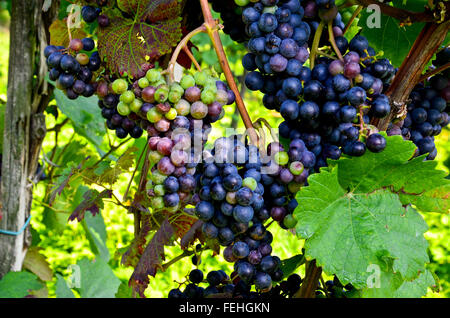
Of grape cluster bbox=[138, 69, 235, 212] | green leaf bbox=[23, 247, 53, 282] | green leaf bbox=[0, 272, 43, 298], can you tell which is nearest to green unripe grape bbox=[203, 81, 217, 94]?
grape cluster bbox=[138, 69, 235, 212]


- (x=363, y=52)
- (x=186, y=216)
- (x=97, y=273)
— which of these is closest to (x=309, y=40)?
(x=363, y=52)

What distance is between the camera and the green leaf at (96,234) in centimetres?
163

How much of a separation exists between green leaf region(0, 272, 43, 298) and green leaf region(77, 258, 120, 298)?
1.01ft

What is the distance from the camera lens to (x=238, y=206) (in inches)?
25.1

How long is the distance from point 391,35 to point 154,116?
18.6 inches

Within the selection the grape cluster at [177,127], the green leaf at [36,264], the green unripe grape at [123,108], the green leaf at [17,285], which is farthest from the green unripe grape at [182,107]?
the green leaf at [36,264]

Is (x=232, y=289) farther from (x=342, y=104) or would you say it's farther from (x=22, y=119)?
(x=22, y=119)

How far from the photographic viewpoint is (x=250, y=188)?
2.11ft

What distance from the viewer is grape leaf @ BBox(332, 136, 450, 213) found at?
0.70 metres

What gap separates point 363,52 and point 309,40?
0.09 m

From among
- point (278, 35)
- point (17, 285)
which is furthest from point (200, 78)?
point (17, 285)

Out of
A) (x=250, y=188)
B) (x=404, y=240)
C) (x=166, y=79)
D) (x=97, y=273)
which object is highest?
(x=166, y=79)

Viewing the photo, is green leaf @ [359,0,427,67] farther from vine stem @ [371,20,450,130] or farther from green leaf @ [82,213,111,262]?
green leaf @ [82,213,111,262]
